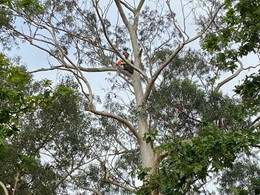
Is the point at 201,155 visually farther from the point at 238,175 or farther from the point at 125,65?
the point at 238,175

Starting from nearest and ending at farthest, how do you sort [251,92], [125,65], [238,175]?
[251,92]
[125,65]
[238,175]

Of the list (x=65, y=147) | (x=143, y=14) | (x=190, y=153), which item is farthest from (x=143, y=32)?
(x=190, y=153)

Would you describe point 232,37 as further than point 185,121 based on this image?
No

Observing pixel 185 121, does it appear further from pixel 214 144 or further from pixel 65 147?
pixel 214 144

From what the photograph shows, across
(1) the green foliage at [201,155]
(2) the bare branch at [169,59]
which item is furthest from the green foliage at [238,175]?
(1) the green foliage at [201,155]

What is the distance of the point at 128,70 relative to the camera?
31.5ft

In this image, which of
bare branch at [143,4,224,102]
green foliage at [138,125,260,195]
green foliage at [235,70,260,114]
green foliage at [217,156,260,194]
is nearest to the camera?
green foliage at [138,125,260,195]

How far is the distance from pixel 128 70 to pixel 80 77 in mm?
1283

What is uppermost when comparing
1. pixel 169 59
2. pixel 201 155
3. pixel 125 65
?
pixel 125 65

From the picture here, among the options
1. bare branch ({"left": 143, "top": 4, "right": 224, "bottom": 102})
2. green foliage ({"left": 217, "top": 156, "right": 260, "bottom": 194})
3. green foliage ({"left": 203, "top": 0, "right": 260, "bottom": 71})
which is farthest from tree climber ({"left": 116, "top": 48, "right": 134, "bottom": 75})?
green foliage ({"left": 203, "top": 0, "right": 260, "bottom": 71})

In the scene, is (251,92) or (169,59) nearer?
(251,92)

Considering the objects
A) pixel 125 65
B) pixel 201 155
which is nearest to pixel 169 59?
pixel 125 65

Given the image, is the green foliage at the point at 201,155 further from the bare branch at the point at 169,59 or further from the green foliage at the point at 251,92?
the bare branch at the point at 169,59

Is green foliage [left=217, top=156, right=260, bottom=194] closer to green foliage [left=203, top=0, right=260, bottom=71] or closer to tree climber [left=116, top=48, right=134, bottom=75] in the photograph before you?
tree climber [left=116, top=48, right=134, bottom=75]
